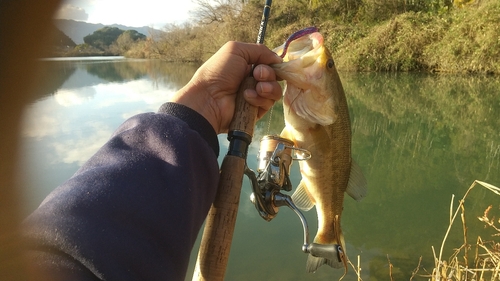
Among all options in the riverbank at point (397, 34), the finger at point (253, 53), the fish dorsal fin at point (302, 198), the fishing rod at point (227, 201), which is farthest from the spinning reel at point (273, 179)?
the riverbank at point (397, 34)

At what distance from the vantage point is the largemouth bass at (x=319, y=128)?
6.12 feet

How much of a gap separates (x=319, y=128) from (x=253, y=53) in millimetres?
525

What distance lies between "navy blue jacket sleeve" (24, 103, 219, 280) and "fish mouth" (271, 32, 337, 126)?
61 centimetres

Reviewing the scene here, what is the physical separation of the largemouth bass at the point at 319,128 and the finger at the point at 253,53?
0.06 meters

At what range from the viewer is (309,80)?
188 centimetres

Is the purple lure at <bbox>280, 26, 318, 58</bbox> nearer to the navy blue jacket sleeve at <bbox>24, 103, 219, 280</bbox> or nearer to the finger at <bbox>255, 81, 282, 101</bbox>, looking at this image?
the finger at <bbox>255, 81, 282, 101</bbox>

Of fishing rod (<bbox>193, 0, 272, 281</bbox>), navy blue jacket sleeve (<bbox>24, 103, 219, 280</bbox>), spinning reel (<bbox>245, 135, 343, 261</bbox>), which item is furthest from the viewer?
spinning reel (<bbox>245, 135, 343, 261</bbox>)

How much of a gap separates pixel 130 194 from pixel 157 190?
9cm

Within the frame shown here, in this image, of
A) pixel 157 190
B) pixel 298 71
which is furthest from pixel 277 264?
pixel 157 190

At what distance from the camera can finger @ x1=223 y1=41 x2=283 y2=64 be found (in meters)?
1.83

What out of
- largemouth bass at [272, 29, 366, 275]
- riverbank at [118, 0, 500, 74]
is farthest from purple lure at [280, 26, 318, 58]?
riverbank at [118, 0, 500, 74]

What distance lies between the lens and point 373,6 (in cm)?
2120

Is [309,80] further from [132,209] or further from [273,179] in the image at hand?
[132,209]

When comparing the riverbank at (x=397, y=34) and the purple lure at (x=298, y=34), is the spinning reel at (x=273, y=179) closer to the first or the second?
the purple lure at (x=298, y=34)
